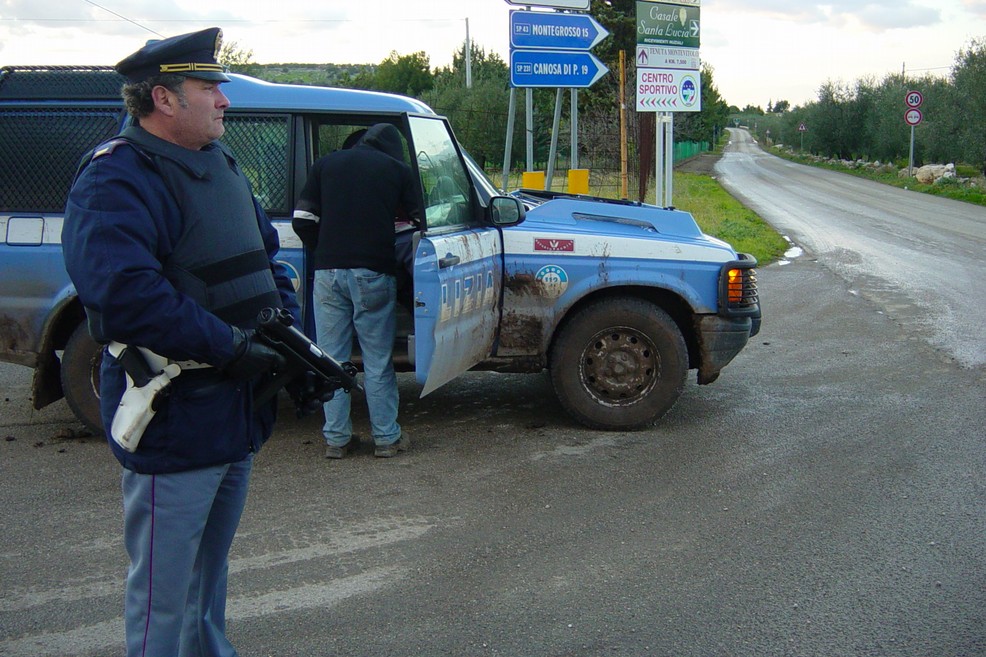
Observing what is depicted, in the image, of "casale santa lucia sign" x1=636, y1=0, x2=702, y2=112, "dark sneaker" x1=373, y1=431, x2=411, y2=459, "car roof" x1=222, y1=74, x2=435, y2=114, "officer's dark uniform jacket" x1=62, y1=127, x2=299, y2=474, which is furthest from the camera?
"casale santa lucia sign" x1=636, y1=0, x2=702, y2=112

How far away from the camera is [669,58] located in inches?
498

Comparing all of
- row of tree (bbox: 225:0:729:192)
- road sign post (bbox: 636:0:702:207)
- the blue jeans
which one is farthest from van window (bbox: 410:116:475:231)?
row of tree (bbox: 225:0:729:192)

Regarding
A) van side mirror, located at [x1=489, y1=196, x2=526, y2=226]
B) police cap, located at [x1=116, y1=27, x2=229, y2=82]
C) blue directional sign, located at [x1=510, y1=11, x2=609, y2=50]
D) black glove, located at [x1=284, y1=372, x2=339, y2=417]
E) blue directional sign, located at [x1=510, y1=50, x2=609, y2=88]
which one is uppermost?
blue directional sign, located at [x1=510, y1=11, x2=609, y2=50]

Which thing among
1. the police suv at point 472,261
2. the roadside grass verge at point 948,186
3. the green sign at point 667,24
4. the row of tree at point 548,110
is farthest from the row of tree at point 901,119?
the police suv at point 472,261

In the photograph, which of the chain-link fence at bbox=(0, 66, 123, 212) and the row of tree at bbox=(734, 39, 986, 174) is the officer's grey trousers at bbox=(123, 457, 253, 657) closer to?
the chain-link fence at bbox=(0, 66, 123, 212)

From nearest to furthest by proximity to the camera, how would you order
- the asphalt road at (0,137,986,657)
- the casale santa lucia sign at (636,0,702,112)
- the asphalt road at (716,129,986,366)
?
the asphalt road at (0,137,986,657), the asphalt road at (716,129,986,366), the casale santa lucia sign at (636,0,702,112)

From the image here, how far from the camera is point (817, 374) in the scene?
774 cm

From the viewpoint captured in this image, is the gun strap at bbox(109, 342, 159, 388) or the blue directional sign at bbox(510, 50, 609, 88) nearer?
the gun strap at bbox(109, 342, 159, 388)

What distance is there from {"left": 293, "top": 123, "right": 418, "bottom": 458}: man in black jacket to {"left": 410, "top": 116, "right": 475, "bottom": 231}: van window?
119 millimetres

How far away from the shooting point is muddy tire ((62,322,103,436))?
230 inches

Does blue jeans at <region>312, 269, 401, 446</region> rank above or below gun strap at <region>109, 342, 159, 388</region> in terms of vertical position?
below

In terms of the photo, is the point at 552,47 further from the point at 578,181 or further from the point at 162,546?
the point at 162,546

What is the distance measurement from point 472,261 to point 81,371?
2.50m

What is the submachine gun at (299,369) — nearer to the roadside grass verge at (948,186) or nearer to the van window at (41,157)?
the van window at (41,157)
